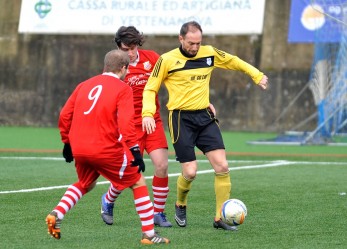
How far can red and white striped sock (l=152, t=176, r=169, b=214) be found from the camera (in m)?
9.73

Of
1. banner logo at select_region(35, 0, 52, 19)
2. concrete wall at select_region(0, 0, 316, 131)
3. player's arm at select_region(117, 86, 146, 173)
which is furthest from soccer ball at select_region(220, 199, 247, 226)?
banner logo at select_region(35, 0, 52, 19)

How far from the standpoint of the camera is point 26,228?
8977mm

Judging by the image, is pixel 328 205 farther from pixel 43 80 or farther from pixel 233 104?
Answer: pixel 43 80

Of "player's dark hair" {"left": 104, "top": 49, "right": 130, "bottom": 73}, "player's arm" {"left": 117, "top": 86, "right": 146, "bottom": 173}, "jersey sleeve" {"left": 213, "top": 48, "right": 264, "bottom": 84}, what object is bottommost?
"player's arm" {"left": 117, "top": 86, "right": 146, "bottom": 173}

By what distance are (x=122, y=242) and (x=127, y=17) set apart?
56.8ft

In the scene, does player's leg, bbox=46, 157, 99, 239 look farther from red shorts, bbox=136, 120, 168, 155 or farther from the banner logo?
the banner logo

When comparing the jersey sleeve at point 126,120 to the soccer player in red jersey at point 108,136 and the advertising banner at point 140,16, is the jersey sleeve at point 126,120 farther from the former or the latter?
the advertising banner at point 140,16

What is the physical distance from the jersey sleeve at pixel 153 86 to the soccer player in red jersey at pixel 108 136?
3.16ft

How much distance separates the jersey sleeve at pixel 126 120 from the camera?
7934 mm

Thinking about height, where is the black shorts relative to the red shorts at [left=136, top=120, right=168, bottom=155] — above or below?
above

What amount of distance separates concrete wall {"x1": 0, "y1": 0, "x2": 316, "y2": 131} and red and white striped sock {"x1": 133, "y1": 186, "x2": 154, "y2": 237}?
15.8 metres

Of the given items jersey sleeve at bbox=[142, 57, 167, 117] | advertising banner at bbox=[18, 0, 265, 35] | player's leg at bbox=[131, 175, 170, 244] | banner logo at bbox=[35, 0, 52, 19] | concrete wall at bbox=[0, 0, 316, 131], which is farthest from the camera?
banner logo at bbox=[35, 0, 52, 19]

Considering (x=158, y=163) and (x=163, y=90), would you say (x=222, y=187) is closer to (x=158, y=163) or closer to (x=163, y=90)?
(x=158, y=163)

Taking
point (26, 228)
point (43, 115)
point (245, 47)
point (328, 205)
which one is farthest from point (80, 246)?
point (43, 115)
